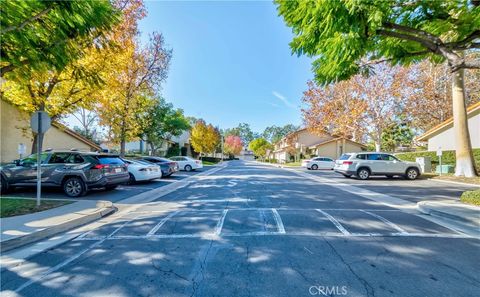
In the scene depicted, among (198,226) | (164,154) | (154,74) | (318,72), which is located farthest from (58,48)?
(164,154)

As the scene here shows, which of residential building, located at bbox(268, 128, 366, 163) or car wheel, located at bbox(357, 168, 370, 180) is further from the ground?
residential building, located at bbox(268, 128, 366, 163)

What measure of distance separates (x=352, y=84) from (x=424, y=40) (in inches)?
816

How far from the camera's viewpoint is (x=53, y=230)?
5.20 metres

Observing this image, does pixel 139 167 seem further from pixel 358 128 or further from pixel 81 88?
→ pixel 358 128

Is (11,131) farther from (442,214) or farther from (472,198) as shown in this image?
(472,198)

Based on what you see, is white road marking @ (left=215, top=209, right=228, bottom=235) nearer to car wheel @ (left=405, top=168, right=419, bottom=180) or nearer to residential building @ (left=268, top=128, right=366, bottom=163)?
car wheel @ (left=405, top=168, right=419, bottom=180)

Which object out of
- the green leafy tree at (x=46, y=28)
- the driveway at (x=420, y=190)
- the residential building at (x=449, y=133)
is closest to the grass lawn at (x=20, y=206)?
the green leafy tree at (x=46, y=28)

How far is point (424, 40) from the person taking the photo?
786cm

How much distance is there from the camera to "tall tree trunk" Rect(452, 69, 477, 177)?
14.9 meters

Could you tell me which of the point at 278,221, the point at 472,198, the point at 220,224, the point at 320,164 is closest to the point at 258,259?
the point at 220,224

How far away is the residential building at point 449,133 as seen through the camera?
1959 cm

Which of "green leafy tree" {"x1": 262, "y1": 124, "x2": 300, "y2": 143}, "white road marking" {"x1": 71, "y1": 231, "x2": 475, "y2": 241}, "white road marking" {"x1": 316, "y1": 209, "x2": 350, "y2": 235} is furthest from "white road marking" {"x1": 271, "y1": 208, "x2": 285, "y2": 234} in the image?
"green leafy tree" {"x1": 262, "y1": 124, "x2": 300, "y2": 143}

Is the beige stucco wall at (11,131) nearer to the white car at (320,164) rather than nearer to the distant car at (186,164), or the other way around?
the distant car at (186,164)

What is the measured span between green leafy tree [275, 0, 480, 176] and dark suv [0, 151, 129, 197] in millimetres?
8466
